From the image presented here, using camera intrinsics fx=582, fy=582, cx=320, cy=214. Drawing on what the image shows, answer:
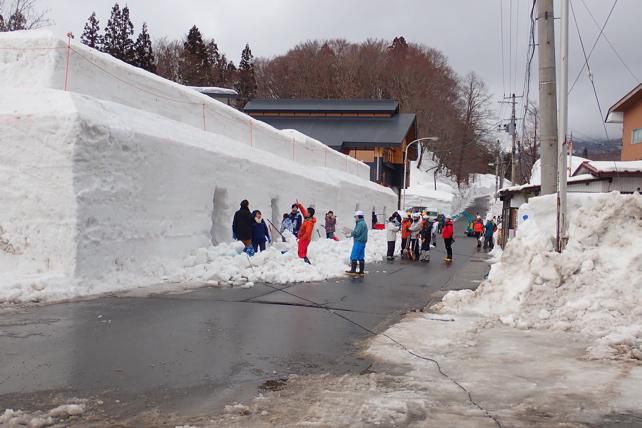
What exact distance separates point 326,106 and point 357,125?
3578 mm

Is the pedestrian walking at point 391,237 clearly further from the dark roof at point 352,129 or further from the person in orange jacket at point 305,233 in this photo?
the dark roof at point 352,129

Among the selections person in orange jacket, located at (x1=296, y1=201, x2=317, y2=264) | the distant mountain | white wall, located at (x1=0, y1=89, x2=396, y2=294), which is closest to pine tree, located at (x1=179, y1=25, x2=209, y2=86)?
the distant mountain

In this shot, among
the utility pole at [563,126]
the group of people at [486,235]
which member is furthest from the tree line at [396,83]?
the utility pole at [563,126]

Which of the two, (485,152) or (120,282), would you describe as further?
(485,152)

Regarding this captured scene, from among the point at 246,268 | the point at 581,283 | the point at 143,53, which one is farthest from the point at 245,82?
the point at 581,283

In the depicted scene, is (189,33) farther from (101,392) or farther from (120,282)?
(101,392)

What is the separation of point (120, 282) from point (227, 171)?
5.93 m

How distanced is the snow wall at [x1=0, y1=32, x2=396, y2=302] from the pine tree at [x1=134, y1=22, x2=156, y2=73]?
1650 inches

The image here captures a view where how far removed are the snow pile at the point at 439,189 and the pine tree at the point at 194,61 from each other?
85.2 feet

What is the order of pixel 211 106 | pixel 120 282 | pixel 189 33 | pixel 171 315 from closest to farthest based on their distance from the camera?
pixel 171 315 → pixel 120 282 → pixel 211 106 → pixel 189 33

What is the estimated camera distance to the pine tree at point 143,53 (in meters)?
54.2

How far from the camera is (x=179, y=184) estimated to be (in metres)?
13.6

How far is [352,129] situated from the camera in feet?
159

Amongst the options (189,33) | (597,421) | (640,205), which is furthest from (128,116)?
(189,33)
